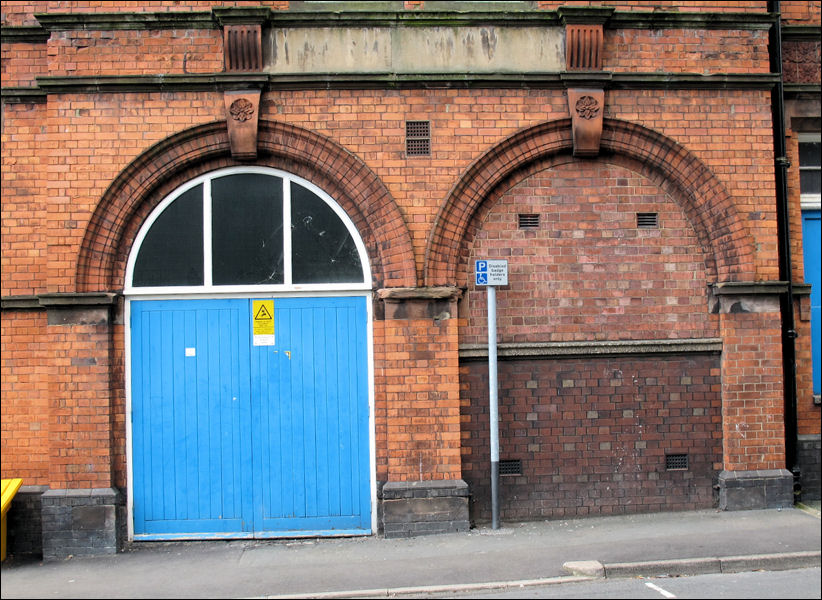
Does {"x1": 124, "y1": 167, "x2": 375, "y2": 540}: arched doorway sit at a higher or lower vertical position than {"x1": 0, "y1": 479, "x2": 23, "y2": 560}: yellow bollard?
higher

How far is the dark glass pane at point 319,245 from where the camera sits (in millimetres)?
8703

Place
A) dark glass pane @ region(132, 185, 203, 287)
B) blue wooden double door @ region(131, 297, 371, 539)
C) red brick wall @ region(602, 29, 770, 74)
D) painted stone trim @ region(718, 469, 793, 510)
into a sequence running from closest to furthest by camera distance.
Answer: blue wooden double door @ region(131, 297, 371, 539), dark glass pane @ region(132, 185, 203, 287), painted stone trim @ region(718, 469, 793, 510), red brick wall @ region(602, 29, 770, 74)

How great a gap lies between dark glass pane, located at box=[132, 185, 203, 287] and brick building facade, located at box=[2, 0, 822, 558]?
0.05 meters

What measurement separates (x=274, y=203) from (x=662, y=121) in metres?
4.54

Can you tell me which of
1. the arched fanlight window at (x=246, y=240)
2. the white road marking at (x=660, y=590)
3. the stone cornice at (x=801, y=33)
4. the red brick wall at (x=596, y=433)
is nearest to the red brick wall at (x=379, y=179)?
the arched fanlight window at (x=246, y=240)

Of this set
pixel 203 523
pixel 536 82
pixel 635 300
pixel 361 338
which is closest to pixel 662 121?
pixel 536 82

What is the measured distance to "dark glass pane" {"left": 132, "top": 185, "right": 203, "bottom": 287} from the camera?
8.68m

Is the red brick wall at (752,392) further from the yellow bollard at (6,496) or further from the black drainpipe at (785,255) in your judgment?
the yellow bollard at (6,496)

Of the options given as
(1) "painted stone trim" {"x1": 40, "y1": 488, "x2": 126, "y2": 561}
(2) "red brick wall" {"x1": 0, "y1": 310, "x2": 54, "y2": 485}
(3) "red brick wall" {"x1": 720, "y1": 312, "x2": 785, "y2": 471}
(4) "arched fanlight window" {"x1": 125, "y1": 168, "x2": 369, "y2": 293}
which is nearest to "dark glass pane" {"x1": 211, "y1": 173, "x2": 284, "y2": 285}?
(4) "arched fanlight window" {"x1": 125, "y1": 168, "x2": 369, "y2": 293}

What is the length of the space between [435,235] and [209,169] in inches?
104

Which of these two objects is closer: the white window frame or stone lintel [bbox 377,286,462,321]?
stone lintel [bbox 377,286,462,321]

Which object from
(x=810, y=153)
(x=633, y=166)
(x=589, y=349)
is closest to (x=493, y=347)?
(x=589, y=349)

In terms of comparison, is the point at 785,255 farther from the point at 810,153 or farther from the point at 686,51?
the point at 686,51

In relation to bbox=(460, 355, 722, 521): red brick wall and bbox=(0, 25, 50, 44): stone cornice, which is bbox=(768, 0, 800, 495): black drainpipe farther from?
bbox=(0, 25, 50, 44): stone cornice
